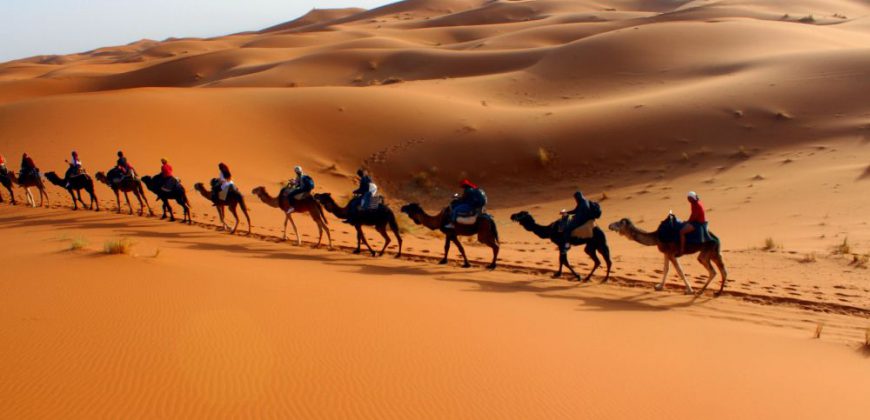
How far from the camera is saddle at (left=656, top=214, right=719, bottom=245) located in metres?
11.6

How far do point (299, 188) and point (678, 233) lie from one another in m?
8.90

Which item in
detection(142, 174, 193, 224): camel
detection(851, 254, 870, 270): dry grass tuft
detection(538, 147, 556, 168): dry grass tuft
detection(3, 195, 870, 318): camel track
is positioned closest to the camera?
detection(3, 195, 870, 318): camel track

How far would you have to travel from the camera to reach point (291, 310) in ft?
29.4

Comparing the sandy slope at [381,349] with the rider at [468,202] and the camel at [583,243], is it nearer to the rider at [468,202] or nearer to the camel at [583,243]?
the camel at [583,243]

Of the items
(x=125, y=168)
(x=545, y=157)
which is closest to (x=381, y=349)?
(x=125, y=168)

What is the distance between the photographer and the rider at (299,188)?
16188 millimetres

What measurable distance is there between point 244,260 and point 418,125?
66.9 ft

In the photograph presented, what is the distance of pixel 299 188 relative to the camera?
53.9 ft

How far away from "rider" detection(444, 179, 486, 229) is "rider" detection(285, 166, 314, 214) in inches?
Result: 159

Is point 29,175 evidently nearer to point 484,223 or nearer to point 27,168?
point 27,168

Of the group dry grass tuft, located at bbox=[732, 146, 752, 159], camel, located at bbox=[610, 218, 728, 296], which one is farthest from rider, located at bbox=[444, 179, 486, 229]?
dry grass tuft, located at bbox=[732, 146, 752, 159]

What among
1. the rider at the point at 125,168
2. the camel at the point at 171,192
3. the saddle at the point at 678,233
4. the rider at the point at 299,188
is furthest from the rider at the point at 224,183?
the saddle at the point at 678,233

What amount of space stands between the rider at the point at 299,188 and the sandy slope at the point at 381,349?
4.50m

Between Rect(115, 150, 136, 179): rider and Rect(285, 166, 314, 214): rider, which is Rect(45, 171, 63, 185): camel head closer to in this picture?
Rect(115, 150, 136, 179): rider
